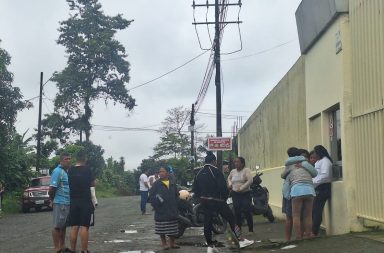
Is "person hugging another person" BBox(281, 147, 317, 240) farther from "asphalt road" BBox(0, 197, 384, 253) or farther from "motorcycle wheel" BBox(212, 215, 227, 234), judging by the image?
"motorcycle wheel" BBox(212, 215, 227, 234)

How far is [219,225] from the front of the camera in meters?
13.0

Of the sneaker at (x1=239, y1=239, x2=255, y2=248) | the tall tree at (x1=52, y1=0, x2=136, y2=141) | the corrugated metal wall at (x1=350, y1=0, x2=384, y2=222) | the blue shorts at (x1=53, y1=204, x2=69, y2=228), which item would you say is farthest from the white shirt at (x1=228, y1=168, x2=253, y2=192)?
the tall tree at (x1=52, y1=0, x2=136, y2=141)

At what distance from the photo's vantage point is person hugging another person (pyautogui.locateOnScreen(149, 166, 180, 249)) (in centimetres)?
1059

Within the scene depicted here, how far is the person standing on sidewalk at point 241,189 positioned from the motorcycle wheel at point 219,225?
576 mm

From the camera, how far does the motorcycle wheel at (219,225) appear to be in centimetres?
1270

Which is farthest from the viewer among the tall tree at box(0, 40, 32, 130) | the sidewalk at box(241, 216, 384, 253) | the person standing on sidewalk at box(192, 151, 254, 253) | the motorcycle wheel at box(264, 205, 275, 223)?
the tall tree at box(0, 40, 32, 130)

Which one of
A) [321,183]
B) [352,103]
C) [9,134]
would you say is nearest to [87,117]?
[9,134]

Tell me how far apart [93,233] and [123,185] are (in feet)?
178

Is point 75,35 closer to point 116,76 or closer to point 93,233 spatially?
point 116,76

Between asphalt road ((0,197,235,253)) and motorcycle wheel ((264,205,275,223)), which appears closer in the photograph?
asphalt road ((0,197,235,253))

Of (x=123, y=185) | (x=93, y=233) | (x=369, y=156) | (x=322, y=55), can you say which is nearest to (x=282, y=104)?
(x=322, y=55)

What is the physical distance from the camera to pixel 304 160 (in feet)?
33.3

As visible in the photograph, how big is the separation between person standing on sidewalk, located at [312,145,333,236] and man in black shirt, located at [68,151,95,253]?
3.91 m

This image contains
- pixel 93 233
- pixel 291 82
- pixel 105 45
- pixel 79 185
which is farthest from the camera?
pixel 105 45
